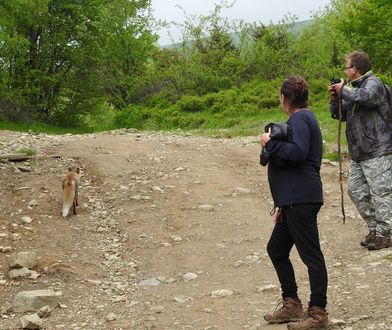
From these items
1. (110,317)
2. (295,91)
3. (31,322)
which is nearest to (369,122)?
(295,91)

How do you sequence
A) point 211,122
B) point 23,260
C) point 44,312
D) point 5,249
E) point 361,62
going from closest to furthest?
point 44,312 → point 361,62 → point 23,260 → point 5,249 → point 211,122

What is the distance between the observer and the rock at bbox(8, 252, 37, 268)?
7379 mm

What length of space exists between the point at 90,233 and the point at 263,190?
344cm

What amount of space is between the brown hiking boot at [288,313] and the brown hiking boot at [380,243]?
2.34 meters

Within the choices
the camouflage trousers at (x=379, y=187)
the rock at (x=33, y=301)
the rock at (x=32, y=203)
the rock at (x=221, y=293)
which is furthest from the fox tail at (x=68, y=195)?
the camouflage trousers at (x=379, y=187)

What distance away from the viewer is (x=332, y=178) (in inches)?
458

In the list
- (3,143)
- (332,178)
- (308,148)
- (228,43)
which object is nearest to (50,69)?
(228,43)

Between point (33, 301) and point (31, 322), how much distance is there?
0.55 metres

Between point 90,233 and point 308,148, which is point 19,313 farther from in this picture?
point 308,148

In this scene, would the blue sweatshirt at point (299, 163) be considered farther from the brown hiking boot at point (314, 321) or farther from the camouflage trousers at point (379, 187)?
the camouflage trousers at point (379, 187)

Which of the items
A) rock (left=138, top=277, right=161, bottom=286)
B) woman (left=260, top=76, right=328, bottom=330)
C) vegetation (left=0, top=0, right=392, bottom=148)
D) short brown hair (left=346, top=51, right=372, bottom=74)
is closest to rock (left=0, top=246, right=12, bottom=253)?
rock (left=138, top=277, right=161, bottom=286)

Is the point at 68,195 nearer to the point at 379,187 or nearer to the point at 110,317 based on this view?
the point at 110,317

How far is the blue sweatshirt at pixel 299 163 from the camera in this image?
188 inches

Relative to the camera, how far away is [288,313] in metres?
5.18
